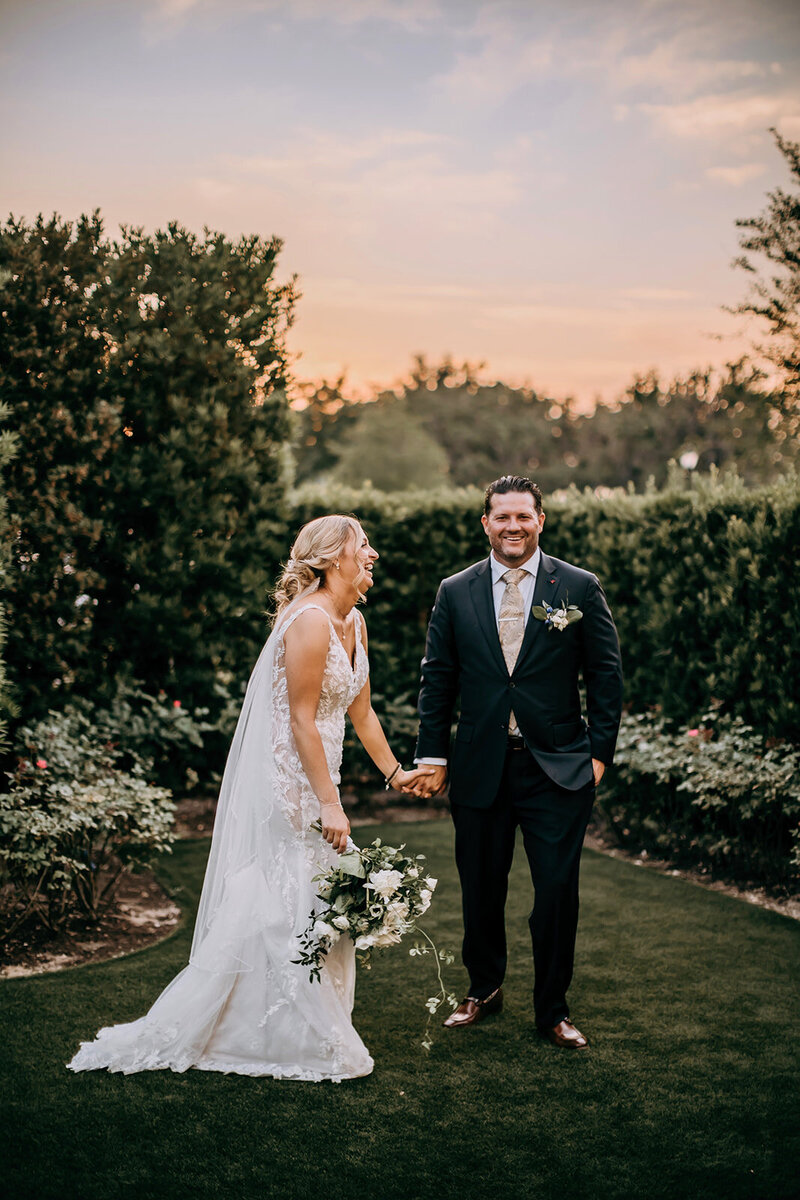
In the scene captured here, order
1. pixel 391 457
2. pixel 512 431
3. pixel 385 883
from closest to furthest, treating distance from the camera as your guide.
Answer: pixel 385 883, pixel 391 457, pixel 512 431

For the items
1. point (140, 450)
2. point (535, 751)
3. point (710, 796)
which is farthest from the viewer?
point (140, 450)

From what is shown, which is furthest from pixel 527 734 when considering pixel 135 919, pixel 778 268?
Result: pixel 778 268

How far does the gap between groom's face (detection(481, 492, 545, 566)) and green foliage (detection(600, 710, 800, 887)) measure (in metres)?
2.78

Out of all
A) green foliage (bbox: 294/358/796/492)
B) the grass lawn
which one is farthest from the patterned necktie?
green foliage (bbox: 294/358/796/492)

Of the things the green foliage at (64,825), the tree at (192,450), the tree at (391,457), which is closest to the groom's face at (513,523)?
the green foliage at (64,825)

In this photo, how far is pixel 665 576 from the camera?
6.90 meters

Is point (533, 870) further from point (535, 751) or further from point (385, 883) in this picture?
point (385, 883)

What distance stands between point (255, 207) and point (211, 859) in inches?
280

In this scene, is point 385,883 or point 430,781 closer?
point 385,883

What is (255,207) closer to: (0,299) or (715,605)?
(0,299)

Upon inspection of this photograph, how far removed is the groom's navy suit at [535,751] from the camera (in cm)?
376

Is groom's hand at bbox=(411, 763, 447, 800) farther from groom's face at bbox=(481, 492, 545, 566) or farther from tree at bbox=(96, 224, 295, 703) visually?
tree at bbox=(96, 224, 295, 703)

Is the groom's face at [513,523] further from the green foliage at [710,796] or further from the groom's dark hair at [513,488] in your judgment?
the green foliage at [710,796]

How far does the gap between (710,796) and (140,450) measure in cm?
449
